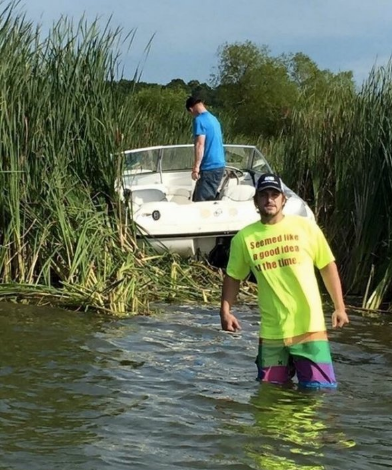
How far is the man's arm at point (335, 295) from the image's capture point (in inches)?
205

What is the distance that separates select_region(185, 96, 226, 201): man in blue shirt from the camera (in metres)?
10.8

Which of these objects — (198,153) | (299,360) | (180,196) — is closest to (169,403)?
(299,360)

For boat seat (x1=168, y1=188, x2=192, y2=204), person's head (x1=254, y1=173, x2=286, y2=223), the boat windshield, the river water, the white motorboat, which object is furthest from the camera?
the boat windshield

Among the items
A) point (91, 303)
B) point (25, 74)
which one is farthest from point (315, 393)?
point (25, 74)

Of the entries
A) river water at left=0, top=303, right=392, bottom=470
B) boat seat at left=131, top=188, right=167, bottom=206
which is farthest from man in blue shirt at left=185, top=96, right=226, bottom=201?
river water at left=0, top=303, right=392, bottom=470

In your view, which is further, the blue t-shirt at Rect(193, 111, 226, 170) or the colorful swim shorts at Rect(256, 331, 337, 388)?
the blue t-shirt at Rect(193, 111, 226, 170)

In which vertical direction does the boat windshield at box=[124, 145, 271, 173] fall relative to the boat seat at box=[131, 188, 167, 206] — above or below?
above

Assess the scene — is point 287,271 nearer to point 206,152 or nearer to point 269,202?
point 269,202

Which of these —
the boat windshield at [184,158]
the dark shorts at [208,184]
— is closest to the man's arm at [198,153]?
the dark shorts at [208,184]

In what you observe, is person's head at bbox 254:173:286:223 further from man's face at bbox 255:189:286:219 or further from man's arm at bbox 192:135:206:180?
man's arm at bbox 192:135:206:180

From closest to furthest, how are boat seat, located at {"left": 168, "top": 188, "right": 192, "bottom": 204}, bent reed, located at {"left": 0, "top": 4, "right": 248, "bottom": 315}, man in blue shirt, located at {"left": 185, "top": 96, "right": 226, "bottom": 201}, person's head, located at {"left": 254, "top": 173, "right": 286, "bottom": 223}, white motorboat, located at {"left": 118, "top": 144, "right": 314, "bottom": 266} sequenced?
person's head, located at {"left": 254, "top": 173, "right": 286, "bottom": 223}
bent reed, located at {"left": 0, "top": 4, "right": 248, "bottom": 315}
white motorboat, located at {"left": 118, "top": 144, "right": 314, "bottom": 266}
man in blue shirt, located at {"left": 185, "top": 96, "right": 226, "bottom": 201}
boat seat, located at {"left": 168, "top": 188, "right": 192, "bottom": 204}

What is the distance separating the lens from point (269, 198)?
523cm

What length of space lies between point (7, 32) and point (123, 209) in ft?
6.85

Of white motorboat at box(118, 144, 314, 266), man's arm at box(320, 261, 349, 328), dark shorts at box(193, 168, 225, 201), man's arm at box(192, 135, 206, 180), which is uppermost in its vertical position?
man's arm at box(192, 135, 206, 180)
